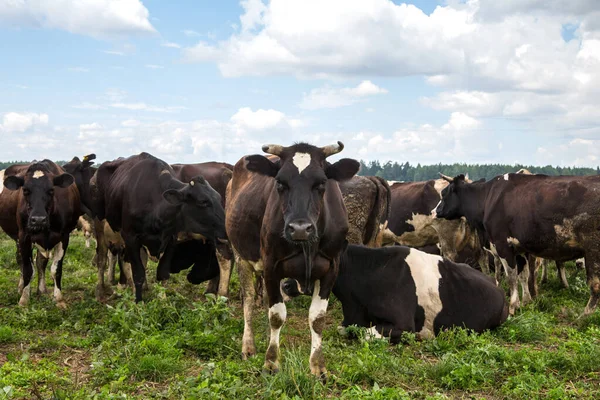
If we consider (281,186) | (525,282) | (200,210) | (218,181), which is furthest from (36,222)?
(525,282)

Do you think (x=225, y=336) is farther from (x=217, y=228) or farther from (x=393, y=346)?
(x=217, y=228)

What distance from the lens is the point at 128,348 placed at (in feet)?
22.8

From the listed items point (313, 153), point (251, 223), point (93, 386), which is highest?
point (313, 153)

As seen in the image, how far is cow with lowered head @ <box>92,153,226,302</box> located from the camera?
1009 centimetres

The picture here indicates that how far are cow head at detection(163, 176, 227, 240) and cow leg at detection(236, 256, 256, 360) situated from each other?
2.51 metres

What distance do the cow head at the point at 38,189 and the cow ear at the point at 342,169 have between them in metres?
5.66

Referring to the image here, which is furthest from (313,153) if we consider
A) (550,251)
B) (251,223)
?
(550,251)

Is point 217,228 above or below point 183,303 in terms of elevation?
above

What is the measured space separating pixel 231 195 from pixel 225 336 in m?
2.06

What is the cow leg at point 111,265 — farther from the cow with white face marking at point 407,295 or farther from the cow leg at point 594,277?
the cow leg at point 594,277

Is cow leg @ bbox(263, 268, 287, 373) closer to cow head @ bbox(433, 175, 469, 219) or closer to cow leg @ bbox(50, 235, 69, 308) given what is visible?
cow leg @ bbox(50, 235, 69, 308)

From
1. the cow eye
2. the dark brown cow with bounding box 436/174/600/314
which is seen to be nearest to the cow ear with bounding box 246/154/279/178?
the cow eye

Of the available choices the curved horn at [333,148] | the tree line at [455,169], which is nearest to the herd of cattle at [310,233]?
the curved horn at [333,148]

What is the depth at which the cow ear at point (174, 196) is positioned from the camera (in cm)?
991
